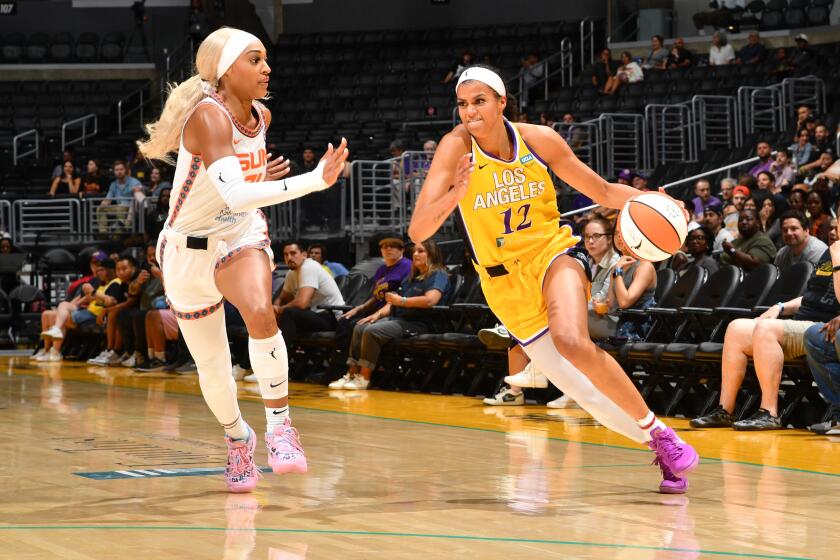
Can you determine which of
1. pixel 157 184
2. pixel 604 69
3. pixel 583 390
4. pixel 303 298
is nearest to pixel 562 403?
pixel 303 298

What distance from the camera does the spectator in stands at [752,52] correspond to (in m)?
18.0

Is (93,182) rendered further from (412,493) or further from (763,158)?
(412,493)

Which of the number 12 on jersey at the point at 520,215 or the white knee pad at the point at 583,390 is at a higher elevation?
the number 12 on jersey at the point at 520,215

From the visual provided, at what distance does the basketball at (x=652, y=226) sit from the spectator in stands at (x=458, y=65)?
52.2 feet

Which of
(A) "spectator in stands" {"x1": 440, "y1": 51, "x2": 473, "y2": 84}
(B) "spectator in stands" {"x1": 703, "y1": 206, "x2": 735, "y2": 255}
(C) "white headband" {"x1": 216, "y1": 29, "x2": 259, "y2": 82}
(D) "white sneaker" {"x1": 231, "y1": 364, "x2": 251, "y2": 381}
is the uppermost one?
(A) "spectator in stands" {"x1": 440, "y1": 51, "x2": 473, "y2": 84}

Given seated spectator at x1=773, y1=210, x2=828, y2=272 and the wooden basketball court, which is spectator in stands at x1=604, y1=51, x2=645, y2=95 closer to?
seated spectator at x1=773, y1=210, x2=828, y2=272

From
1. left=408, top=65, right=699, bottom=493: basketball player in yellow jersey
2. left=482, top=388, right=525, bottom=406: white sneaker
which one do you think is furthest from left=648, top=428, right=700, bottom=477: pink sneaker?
left=482, top=388, right=525, bottom=406: white sneaker

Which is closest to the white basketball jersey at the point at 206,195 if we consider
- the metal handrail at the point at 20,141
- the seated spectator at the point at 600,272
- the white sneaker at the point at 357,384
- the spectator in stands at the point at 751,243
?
the seated spectator at the point at 600,272

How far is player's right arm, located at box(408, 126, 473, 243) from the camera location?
4.28 m

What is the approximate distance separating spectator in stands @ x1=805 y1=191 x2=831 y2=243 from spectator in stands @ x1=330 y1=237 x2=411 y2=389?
317 centimetres

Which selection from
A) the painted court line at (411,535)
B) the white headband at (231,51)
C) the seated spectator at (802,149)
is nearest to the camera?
the painted court line at (411,535)

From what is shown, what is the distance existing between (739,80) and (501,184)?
13.5 m

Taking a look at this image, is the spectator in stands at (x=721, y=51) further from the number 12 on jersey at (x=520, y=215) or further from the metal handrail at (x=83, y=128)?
the number 12 on jersey at (x=520, y=215)

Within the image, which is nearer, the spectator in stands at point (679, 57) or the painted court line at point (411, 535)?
the painted court line at point (411, 535)
